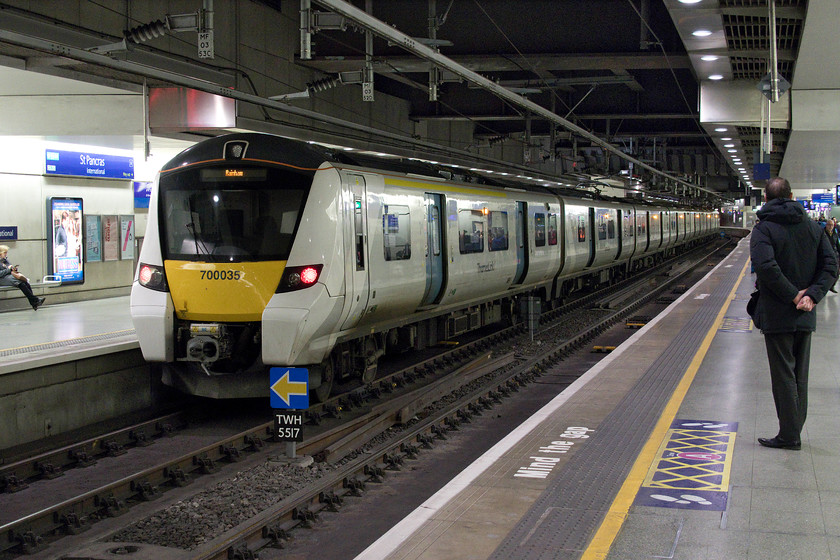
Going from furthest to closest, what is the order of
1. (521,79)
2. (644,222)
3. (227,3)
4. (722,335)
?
(644,222)
(521,79)
(227,3)
(722,335)

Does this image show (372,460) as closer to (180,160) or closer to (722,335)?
(180,160)

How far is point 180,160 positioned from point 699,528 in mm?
6699

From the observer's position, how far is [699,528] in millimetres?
4277

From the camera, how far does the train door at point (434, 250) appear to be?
1125cm

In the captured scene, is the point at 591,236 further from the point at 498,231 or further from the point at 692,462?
the point at 692,462

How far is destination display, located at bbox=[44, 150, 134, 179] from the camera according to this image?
1423 cm

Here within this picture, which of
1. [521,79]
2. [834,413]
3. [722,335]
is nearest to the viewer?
[834,413]

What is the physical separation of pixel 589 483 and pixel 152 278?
5.53 metres

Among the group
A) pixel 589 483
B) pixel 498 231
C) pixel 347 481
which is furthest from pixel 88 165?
pixel 589 483

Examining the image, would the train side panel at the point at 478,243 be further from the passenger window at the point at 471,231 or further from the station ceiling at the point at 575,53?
the station ceiling at the point at 575,53

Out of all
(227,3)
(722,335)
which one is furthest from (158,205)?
(722,335)

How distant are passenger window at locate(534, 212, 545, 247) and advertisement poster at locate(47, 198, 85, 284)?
27.8 ft

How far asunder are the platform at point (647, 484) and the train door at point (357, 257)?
2522 millimetres

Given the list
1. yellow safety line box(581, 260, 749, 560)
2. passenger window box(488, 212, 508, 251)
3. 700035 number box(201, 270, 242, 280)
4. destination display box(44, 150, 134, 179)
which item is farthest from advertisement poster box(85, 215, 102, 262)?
yellow safety line box(581, 260, 749, 560)
